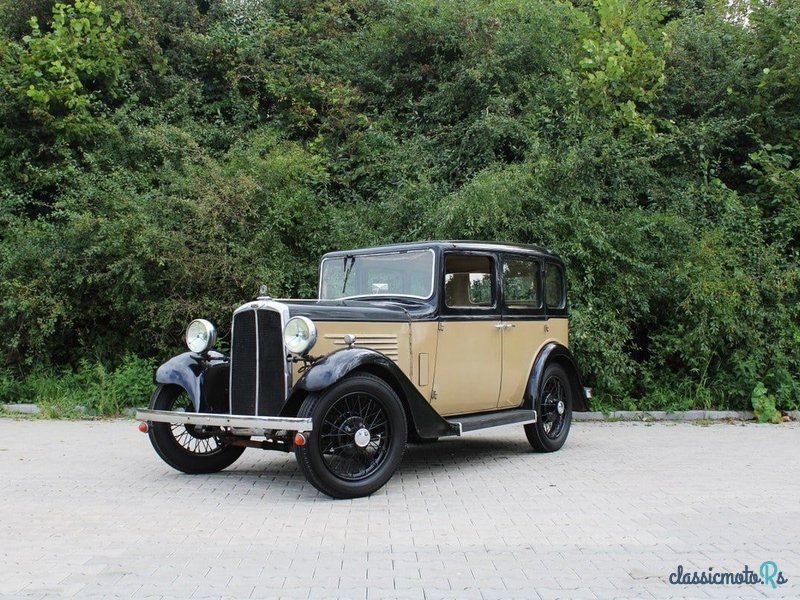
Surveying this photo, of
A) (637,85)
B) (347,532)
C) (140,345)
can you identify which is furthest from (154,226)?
(637,85)

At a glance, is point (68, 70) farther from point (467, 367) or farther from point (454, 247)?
point (467, 367)

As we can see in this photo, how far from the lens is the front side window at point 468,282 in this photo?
24.8 feet

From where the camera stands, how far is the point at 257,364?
261 inches

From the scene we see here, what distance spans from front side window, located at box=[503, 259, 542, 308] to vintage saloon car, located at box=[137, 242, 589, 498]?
2 cm

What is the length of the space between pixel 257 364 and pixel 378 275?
5.62ft

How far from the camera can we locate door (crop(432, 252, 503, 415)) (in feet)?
24.2

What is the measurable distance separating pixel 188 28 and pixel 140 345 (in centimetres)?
840

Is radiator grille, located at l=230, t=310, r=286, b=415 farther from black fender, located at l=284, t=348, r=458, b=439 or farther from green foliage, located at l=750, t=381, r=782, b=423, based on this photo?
green foliage, located at l=750, t=381, r=782, b=423

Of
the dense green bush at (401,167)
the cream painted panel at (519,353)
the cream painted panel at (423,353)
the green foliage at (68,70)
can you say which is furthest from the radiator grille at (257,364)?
the green foliage at (68,70)

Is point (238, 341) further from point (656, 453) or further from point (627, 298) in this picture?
point (627, 298)

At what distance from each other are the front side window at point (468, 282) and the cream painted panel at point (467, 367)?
0.21 metres

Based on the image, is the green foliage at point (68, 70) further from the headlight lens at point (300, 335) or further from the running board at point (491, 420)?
the running board at point (491, 420)

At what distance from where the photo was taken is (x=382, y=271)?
7.80 m

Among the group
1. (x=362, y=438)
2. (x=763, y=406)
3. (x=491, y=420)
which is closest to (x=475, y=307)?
(x=491, y=420)
